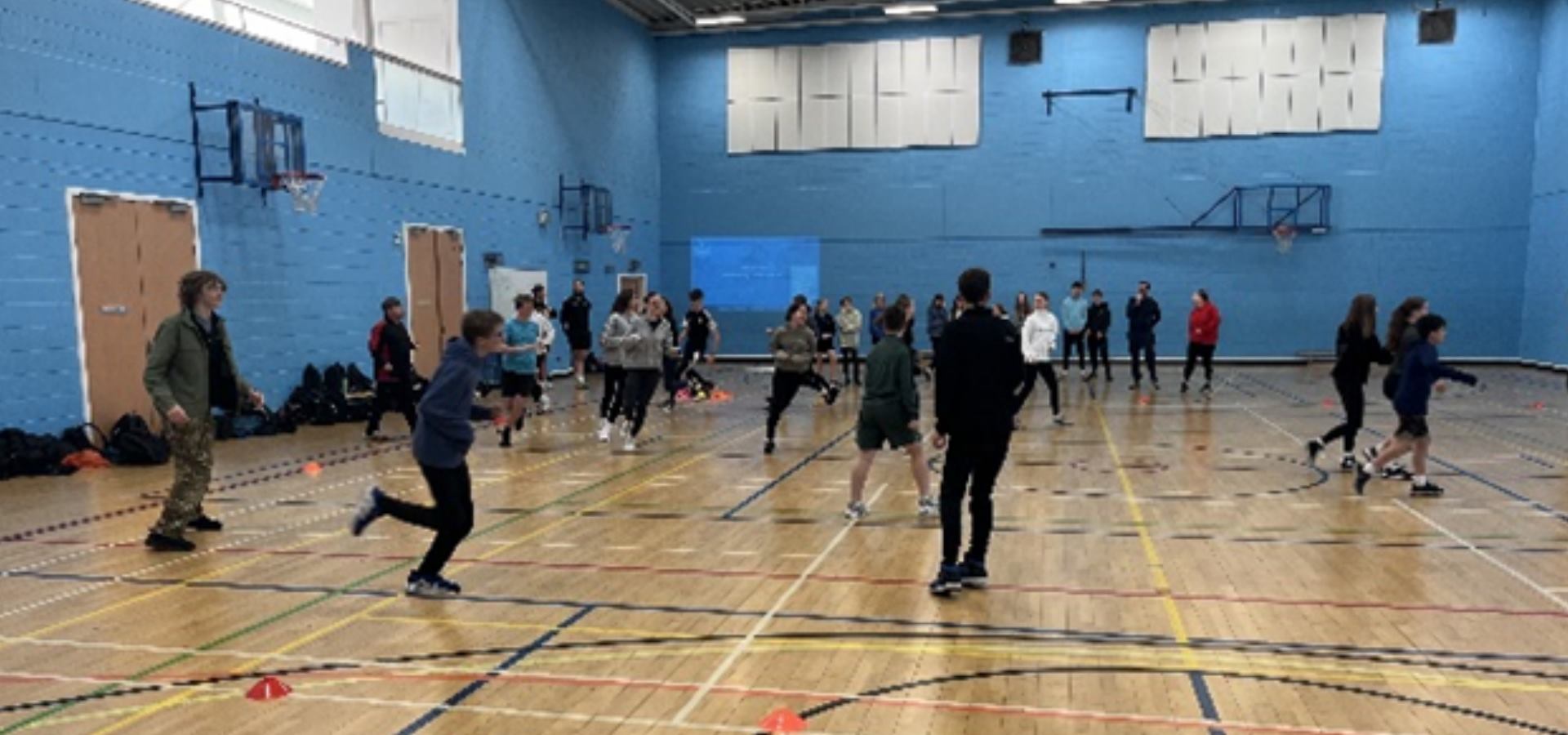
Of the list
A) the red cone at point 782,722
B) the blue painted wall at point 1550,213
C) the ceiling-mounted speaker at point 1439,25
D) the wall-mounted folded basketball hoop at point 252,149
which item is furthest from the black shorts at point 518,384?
the ceiling-mounted speaker at point 1439,25

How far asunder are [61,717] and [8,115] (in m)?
9.65

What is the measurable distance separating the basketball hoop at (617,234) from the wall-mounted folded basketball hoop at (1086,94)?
10918 millimetres

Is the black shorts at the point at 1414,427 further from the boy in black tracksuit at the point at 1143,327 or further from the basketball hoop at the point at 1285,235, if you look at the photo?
the basketball hoop at the point at 1285,235

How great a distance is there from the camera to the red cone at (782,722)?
4137 mm

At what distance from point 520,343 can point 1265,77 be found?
2005 cm

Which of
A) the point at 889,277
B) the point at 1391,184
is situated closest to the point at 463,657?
the point at 889,277

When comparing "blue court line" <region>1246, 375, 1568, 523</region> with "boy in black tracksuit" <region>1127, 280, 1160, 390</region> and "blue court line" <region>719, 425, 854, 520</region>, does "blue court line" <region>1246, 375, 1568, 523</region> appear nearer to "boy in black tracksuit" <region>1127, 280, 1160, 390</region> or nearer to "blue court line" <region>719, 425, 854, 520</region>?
"boy in black tracksuit" <region>1127, 280, 1160, 390</region>

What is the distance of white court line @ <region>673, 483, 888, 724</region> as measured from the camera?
444 cm

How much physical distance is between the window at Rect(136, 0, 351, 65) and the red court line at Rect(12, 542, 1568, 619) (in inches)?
364

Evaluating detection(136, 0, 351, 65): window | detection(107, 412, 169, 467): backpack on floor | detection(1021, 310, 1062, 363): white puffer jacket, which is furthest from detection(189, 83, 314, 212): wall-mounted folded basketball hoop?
detection(1021, 310, 1062, 363): white puffer jacket

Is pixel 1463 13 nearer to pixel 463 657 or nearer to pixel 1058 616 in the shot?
pixel 1058 616

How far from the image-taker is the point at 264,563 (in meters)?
6.89

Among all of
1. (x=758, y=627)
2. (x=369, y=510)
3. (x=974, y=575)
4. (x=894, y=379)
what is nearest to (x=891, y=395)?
(x=894, y=379)

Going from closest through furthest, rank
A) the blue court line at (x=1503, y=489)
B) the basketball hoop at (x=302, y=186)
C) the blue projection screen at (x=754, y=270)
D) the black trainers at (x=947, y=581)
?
the black trainers at (x=947, y=581) < the blue court line at (x=1503, y=489) < the basketball hoop at (x=302, y=186) < the blue projection screen at (x=754, y=270)
